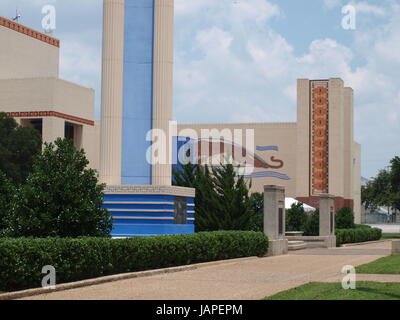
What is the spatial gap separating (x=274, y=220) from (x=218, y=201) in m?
3.12

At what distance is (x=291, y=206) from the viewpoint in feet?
173

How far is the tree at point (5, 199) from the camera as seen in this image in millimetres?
21047

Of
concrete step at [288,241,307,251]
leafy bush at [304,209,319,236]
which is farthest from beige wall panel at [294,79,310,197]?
concrete step at [288,241,307,251]

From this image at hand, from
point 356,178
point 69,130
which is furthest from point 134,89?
point 356,178

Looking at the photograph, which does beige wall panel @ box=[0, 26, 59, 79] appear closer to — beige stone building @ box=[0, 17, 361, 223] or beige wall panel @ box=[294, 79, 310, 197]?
beige stone building @ box=[0, 17, 361, 223]

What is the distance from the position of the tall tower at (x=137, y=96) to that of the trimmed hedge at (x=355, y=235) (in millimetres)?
16228

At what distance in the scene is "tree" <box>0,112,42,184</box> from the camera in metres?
53.1

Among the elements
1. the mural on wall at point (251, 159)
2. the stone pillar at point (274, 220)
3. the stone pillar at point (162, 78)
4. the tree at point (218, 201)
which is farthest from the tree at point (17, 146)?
the mural on wall at point (251, 159)

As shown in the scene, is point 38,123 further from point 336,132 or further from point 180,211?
point 180,211

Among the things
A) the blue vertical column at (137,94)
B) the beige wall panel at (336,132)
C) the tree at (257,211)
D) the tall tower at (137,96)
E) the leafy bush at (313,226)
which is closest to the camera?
the tall tower at (137,96)

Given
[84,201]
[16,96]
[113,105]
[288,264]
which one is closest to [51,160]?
[84,201]

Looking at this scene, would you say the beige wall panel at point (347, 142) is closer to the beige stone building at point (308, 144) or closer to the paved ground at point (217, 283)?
the beige stone building at point (308, 144)

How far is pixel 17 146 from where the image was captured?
179 feet

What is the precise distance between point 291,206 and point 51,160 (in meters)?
33.4
